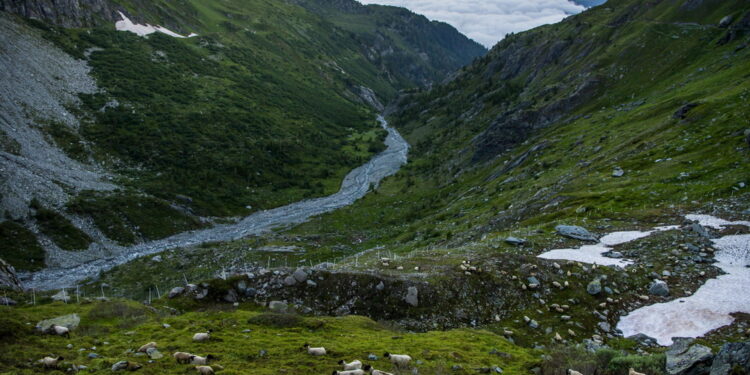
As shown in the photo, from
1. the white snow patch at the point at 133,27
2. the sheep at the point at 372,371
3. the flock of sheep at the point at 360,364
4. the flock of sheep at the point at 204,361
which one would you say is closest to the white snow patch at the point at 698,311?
the flock of sheep at the point at 360,364

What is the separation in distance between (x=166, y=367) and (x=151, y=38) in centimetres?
19472

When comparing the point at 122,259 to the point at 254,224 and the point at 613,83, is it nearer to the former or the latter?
the point at 254,224

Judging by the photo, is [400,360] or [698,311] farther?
[698,311]

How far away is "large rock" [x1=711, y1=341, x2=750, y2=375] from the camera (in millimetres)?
13528

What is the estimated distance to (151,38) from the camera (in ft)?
576

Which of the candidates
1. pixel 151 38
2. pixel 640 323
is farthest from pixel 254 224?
pixel 151 38

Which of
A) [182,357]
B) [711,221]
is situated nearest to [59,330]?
[182,357]

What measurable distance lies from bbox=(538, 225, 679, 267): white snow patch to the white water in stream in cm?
5833

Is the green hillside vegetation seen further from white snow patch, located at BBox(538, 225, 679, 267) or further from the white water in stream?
the white water in stream

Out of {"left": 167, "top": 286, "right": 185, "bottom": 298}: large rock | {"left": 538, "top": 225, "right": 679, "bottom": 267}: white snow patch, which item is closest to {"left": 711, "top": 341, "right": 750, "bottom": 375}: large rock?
{"left": 538, "top": 225, "right": 679, "bottom": 267}: white snow patch

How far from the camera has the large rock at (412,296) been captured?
26656 mm

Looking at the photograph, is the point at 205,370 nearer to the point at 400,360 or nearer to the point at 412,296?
the point at 400,360

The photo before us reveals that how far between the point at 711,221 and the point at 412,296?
27.5 metres

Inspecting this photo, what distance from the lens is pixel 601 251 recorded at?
1335 inches
